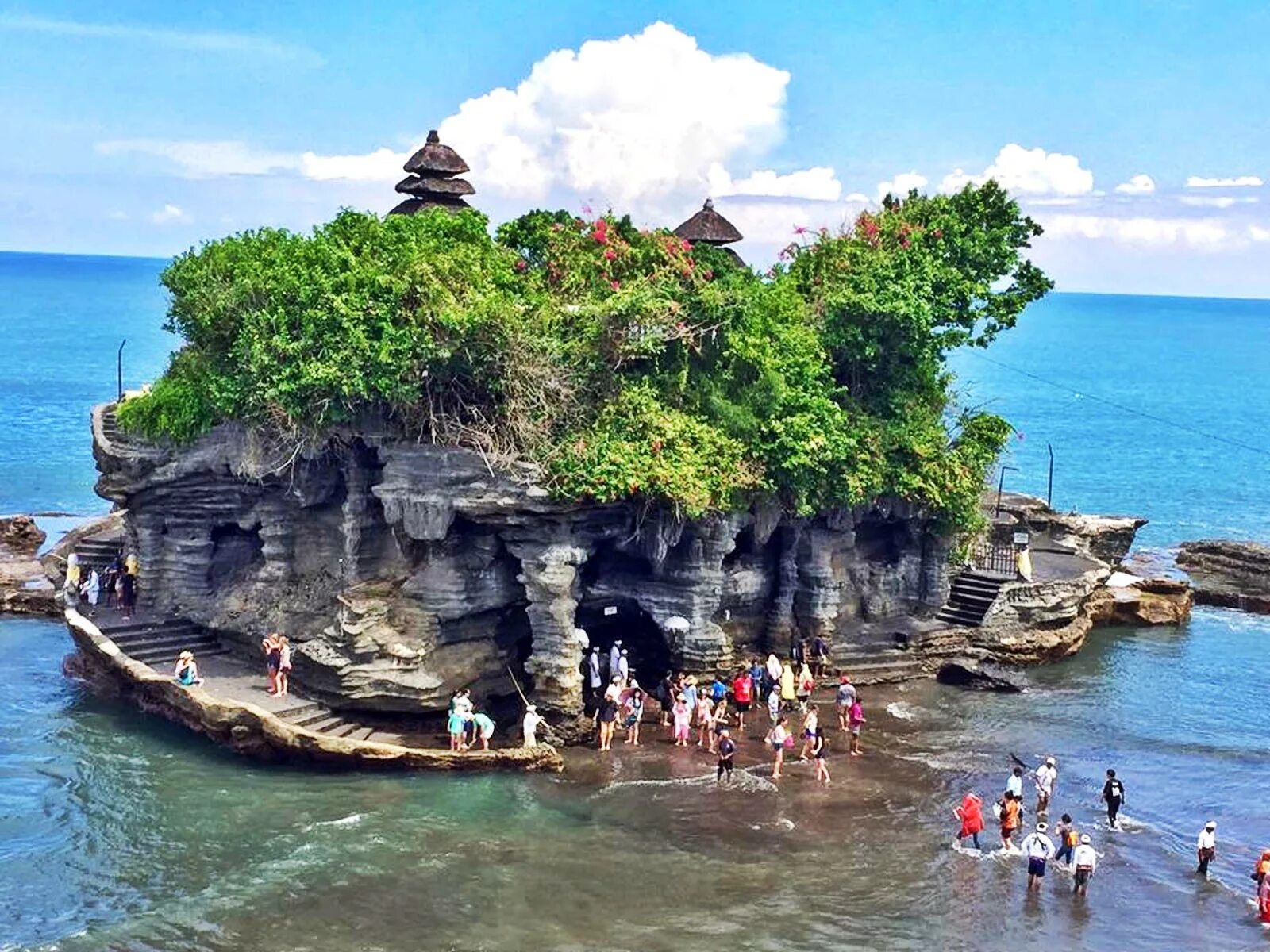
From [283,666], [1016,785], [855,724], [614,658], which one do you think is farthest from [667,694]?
[1016,785]

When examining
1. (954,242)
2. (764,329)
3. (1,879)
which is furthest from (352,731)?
(954,242)

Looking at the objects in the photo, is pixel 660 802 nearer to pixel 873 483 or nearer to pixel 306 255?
pixel 873 483

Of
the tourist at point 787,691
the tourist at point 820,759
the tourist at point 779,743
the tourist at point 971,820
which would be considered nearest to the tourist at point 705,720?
the tourist at point 779,743

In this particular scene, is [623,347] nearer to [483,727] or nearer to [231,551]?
[483,727]

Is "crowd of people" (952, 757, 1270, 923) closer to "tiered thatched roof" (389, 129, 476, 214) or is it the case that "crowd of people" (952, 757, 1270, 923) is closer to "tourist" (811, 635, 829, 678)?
"tourist" (811, 635, 829, 678)

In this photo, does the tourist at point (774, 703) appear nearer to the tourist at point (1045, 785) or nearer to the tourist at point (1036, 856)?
the tourist at point (1045, 785)

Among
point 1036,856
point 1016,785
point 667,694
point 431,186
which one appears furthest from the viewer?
point 431,186
